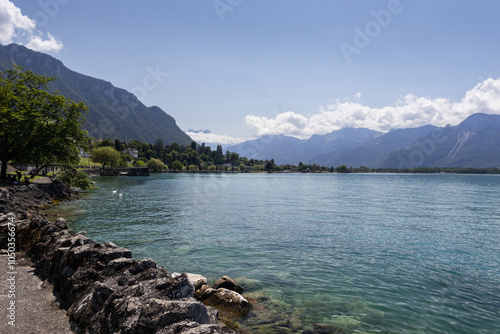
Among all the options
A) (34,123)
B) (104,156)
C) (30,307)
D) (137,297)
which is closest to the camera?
(137,297)

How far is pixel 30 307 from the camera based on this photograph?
11180 mm

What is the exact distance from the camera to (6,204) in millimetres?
32188

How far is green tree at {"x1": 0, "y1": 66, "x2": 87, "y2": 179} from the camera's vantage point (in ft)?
146

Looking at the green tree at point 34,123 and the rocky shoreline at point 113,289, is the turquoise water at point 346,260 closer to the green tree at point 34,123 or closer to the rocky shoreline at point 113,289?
the rocky shoreline at point 113,289

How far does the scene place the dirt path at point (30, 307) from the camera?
31.7ft

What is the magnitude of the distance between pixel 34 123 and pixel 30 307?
4576 centimetres

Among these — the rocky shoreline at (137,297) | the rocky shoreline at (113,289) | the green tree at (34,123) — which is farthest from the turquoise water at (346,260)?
the green tree at (34,123)

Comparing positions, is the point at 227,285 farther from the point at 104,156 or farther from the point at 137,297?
the point at 104,156

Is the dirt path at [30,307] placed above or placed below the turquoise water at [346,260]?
above

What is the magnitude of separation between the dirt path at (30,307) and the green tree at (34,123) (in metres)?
38.5

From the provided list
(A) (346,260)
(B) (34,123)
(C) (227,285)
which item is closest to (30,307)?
(C) (227,285)

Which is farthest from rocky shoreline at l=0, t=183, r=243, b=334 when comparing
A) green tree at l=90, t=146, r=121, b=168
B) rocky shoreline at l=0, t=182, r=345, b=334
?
green tree at l=90, t=146, r=121, b=168

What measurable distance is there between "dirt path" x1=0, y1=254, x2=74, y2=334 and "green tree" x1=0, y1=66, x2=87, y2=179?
3849cm

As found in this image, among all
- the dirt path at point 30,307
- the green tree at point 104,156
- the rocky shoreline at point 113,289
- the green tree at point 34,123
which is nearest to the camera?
the rocky shoreline at point 113,289
